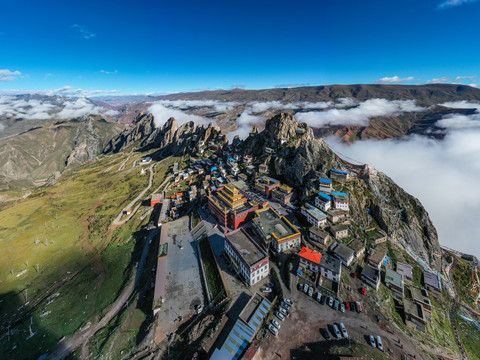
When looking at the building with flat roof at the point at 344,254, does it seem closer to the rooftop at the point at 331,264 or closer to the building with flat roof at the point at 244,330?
the rooftop at the point at 331,264

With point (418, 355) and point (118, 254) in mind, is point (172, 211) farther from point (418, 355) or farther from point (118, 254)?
point (418, 355)

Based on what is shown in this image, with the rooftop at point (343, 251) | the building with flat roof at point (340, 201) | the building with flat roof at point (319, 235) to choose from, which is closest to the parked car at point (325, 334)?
the rooftop at point (343, 251)

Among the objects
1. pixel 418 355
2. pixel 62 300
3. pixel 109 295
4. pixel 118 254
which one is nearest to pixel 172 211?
pixel 118 254

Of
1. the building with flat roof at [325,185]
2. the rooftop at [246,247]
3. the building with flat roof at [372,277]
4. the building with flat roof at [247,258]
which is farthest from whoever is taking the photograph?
the building with flat roof at [325,185]

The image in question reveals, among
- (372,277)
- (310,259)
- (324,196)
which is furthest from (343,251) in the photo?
(324,196)

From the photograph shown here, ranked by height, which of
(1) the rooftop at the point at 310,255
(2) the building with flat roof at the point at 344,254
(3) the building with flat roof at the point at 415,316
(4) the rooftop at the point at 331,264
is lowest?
(3) the building with flat roof at the point at 415,316

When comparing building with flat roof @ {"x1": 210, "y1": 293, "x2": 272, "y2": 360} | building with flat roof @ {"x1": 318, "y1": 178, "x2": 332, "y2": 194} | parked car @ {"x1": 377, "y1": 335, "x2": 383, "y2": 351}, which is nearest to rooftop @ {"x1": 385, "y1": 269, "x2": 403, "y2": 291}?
parked car @ {"x1": 377, "y1": 335, "x2": 383, "y2": 351}

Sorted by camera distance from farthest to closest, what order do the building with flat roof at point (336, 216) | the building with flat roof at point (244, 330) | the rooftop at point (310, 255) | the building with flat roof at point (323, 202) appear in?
the building with flat roof at point (323, 202)
the building with flat roof at point (336, 216)
the rooftop at point (310, 255)
the building with flat roof at point (244, 330)
